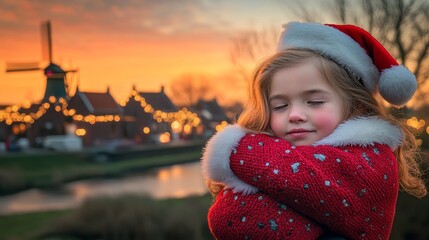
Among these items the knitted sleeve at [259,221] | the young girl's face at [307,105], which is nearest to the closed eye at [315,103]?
the young girl's face at [307,105]

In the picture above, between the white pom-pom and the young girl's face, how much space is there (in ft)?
0.54

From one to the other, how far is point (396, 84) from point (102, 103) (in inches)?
330

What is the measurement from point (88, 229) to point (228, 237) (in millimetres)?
7609

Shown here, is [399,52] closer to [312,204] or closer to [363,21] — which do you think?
[363,21]

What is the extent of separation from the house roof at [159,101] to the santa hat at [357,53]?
25.8 ft

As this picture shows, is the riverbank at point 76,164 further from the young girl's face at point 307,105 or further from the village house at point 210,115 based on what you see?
the young girl's face at point 307,105

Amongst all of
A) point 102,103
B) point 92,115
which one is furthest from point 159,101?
point 92,115

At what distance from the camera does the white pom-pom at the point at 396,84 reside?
4.58ft

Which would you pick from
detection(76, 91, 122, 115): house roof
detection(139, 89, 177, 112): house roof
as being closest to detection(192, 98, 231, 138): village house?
detection(139, 89, 177, 112): house roof

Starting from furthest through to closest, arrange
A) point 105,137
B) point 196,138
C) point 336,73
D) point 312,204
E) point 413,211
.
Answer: point 196,138, point 105,137, point 413,211, point 336,73, point 312,204

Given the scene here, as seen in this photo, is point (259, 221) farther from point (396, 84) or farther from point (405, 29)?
point (405, 29)

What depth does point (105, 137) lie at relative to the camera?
10.2 metres

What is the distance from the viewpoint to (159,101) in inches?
377

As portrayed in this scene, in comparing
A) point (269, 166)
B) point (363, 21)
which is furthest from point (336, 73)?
point (363, 21)
